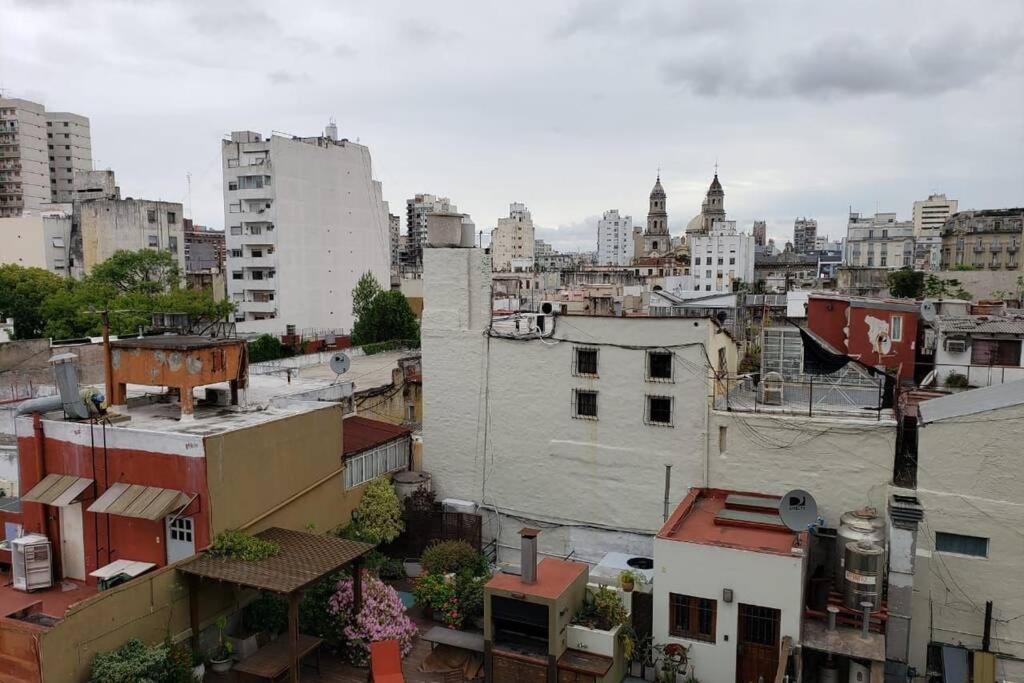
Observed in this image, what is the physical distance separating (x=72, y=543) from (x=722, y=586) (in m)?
14.9

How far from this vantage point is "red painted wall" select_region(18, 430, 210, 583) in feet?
51.4

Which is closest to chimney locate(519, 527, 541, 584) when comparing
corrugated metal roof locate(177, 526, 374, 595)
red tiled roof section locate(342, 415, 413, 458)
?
corrugated metal roof locate(177, 526, 374, 595)

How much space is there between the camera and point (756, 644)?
15.2 metres

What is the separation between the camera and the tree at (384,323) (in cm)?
5500

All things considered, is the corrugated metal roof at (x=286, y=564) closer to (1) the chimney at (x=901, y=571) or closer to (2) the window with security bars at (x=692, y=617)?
(2) the window with security bars at (x=692, y=617)

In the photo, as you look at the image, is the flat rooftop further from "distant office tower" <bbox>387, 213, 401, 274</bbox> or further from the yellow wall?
"distant office tower" <bbox>387, 213, 401, 274</bbox>

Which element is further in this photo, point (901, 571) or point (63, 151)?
point (63, 151)

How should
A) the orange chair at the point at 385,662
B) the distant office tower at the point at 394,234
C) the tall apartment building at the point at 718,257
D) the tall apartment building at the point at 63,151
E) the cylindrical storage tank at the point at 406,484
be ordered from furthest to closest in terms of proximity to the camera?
the distant office tower at the point at 394,234 < the tall apartment building at the point at 718,257 < the tall apartment building at the point at 63,151 < the cylindrical storage tank at the point at 406,484 < the orange chair at the point at 385,662

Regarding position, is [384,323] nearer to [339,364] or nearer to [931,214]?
[339,364]

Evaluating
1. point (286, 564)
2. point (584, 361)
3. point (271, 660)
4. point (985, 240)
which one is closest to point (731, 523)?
point (584, 361)

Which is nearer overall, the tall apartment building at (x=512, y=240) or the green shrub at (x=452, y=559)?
the green shrub at (x=452, y=559)

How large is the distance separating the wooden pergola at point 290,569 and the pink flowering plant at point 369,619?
0.24 m

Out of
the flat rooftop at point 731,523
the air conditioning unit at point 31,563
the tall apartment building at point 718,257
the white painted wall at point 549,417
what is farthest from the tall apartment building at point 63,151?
the flat rooftop at point 731,523

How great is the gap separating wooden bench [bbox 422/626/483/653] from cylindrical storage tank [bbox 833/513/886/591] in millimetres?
8001
